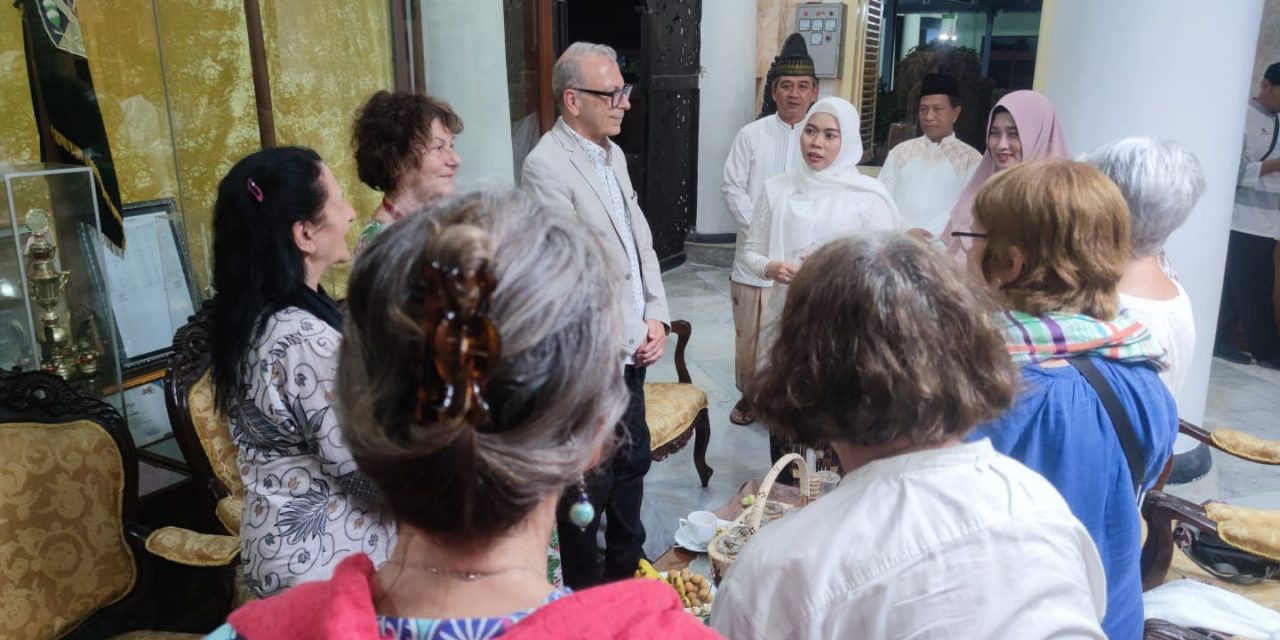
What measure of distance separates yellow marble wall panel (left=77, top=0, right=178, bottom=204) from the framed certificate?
9cm

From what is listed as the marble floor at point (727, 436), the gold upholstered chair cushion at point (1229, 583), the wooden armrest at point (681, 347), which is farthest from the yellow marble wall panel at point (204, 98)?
the gold upholstered chair cushion at point (1229, 583)

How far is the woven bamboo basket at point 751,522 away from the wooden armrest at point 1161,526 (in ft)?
2.57

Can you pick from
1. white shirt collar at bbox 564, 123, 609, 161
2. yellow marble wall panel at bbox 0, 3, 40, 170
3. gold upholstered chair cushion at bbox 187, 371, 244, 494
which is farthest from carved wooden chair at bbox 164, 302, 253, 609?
white shirt collar at bbox 564, 123, 609, 161

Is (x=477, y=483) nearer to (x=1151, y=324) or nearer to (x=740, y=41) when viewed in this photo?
(x=1151, y=324)

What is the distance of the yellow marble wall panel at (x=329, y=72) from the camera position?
128 inches

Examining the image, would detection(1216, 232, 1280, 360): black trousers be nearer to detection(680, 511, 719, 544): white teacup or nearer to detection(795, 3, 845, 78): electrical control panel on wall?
detection(795, 3, 845, 78): electrical control panel on wall

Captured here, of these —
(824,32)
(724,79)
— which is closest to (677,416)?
(724,79)

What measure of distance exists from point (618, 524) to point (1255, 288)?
461 cm

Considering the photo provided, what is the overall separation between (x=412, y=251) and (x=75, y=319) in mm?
2070

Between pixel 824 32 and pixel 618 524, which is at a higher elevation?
pixel 824 32

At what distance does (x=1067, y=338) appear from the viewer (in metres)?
1.35

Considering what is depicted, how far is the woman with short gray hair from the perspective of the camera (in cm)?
183

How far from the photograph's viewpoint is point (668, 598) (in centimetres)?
72

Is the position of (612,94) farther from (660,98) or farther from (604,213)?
(660,98)
